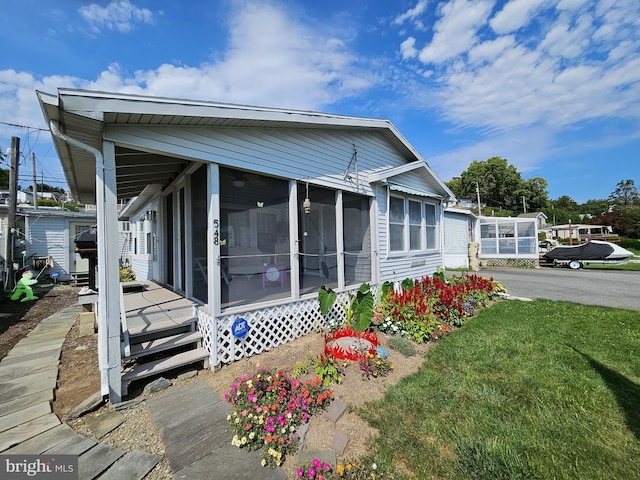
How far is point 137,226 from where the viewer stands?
1008 centimetres

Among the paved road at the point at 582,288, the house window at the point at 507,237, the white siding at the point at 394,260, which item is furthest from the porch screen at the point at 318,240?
the house window at the point at 507,237

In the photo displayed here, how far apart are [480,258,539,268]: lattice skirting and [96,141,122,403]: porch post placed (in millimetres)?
16846

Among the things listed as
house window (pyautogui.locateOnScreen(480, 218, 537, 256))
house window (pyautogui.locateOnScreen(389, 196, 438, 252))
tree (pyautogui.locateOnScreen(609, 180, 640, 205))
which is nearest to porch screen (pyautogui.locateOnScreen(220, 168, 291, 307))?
house window (pyautogui.locateOnScreen(389, 196, 438, 252))

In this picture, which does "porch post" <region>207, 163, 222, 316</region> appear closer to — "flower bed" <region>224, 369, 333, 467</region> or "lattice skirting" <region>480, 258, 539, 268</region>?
"flower bed" <region>224, 369, 333, 467</region>

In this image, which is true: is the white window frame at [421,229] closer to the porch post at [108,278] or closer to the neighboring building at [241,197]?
the neighboring building at [241,197]

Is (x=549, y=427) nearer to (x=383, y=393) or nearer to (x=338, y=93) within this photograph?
(x=383, y=393)

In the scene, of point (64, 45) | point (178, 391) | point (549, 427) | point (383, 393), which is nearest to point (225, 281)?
point (178, 391)

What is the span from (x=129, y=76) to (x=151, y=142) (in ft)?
25.1

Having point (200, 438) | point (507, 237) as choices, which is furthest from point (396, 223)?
point (507, 237)

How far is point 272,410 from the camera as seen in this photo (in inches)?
98.3

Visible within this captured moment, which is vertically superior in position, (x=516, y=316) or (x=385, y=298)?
(x=385, y=298)

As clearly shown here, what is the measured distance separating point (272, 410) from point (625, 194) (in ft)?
290

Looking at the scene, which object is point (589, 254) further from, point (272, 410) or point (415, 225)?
point (272, 410)

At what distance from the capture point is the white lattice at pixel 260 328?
3.71m
